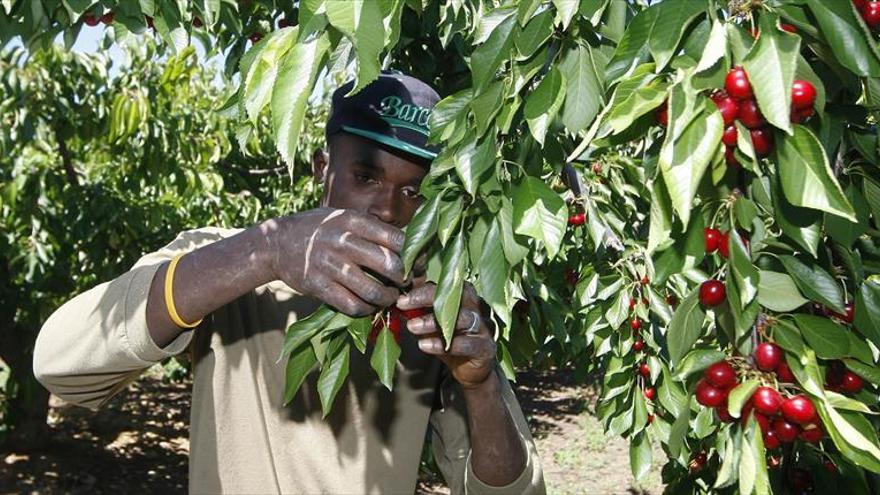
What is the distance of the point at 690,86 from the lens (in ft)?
2.79

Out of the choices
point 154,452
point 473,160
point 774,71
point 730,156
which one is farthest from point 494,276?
point 154,452

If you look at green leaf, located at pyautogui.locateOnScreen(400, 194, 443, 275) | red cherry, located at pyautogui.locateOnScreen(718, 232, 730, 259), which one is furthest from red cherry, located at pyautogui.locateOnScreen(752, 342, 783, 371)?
→ green leaf, located at pyautogui.locateOnScreen(400, 194, 443, 275)

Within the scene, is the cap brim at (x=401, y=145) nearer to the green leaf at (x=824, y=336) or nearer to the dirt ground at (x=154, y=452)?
the green leaf at (x=824, y=336)

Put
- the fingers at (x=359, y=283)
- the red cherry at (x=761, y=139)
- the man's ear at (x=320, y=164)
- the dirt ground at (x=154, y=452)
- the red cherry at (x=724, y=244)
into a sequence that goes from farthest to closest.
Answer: the dirt ground at (x=154, y=452) < the man's ear at (x=320, y=164) < the fingers at (x=359, y=283) < the red cherry at (x=724, y=244) < the red cherry at (x=761, y=139)

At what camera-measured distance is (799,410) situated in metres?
0.99

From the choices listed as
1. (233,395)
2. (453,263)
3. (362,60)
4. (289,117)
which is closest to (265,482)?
(233,395)

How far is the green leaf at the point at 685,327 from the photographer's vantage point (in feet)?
3.59

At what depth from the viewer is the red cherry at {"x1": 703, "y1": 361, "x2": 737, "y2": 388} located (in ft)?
3.47

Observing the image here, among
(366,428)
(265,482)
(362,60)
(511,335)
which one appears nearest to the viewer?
(362,60)

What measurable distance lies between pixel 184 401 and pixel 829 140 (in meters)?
9.29

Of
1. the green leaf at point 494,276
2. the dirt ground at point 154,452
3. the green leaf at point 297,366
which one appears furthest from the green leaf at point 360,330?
the dirt ground at point 154,452

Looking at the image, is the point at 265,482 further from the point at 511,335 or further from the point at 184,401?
the point at 184,401

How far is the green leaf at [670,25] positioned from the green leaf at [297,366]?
2.72 ft

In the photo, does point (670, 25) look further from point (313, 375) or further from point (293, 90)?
point (313, 375)
